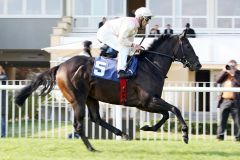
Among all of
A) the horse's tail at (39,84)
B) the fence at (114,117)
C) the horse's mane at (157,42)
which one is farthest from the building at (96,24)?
the horse's mane at (157,42)

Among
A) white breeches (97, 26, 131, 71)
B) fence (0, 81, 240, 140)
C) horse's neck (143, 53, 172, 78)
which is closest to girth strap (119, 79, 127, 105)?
white breeches (97, 26, 131, 71)

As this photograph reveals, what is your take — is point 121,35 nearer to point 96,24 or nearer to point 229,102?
point 229,102

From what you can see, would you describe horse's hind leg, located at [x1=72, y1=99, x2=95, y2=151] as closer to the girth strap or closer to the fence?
the girth strap

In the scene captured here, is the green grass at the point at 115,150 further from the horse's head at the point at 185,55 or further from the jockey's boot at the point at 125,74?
the horse's head at the point at 185,55

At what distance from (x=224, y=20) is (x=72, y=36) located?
6.73 m

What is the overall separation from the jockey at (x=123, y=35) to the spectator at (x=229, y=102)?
11.0 feet

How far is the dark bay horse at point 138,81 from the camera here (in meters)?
9.68

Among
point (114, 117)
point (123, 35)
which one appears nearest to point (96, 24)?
point (114, 117)

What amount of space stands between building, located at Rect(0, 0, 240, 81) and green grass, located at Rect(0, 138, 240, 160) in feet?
49.8

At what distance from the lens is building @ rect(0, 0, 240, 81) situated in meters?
26.4

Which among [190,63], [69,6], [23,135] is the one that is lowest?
[23,135]

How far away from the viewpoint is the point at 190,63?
402 inches

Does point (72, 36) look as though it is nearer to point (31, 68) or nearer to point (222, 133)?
point (31, 68)

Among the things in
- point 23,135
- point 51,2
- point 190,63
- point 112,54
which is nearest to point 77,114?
point 112,54
